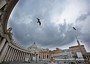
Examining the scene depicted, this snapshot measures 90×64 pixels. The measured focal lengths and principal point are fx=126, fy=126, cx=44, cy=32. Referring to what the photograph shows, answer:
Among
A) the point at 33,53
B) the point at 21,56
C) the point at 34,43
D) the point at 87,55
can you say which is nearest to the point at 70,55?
the point at 87,55

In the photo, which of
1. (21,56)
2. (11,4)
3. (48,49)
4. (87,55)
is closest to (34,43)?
(48,49)

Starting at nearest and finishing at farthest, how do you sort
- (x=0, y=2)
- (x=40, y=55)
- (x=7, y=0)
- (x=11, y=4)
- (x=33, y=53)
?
1. (x=0, y=2)
2. (x=7, y=0)
3. (x=11, y=4)
4. (x=33, y=53)
5. (x=40, y=55)

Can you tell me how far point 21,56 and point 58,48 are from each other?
4824 cm

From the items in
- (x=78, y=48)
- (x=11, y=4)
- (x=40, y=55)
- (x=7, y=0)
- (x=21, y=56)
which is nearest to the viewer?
(x=7, y=0)

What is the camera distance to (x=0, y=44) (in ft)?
114

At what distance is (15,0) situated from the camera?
17.3 m

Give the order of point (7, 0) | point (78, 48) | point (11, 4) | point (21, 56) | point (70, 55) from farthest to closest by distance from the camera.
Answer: point (78, 48) < point (21, 56) < point (70, 55) < point (11, 4) < point (7, 0)

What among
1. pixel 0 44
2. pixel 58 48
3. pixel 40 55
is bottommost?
pixel 0 44

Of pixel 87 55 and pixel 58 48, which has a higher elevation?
pixel 58 48

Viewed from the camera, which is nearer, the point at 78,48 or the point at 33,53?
the point at 78,48

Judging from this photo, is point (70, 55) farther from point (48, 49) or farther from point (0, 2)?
point (0, 2)

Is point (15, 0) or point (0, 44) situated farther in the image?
point (0, 44)

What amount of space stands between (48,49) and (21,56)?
146 ft

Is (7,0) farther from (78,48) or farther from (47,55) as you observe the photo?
(47,55)
